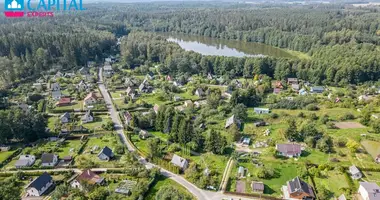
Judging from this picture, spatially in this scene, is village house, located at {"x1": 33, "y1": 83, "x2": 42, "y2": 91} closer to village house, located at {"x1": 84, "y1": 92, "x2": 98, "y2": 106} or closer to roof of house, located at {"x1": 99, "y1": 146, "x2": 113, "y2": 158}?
village house, located at {"x1": 84, "y1": 92, "x2": 98, "y2": 106}

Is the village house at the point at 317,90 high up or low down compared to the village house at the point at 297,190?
up

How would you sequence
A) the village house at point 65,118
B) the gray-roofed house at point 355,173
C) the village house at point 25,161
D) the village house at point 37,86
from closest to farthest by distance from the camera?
the gray-roofed house at point 355,173
the village house at point 25,161
the village house at point 65,118
the village house at point 37,86

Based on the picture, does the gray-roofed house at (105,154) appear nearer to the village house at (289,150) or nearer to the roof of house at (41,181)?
the roof of house at (41,181)

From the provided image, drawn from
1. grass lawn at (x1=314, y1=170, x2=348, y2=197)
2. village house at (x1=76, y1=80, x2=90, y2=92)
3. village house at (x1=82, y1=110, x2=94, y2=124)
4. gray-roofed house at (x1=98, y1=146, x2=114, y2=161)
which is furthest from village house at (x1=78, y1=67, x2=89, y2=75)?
grass lawn at (x1=314, y1=170, x2=348, y2=197)

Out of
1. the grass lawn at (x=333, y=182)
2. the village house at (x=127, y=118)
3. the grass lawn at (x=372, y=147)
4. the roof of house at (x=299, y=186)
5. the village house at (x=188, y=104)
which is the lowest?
the grass lawn at (x=333, y=182)

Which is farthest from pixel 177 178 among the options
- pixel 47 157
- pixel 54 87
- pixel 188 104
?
pixel 54 87

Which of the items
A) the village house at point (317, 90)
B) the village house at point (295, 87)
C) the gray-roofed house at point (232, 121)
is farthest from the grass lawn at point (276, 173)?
the village house at point (295, 87)

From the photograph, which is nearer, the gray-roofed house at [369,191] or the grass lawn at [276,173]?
the gray-roofed house at [369,191]

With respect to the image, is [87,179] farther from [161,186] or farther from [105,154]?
[161,186]
